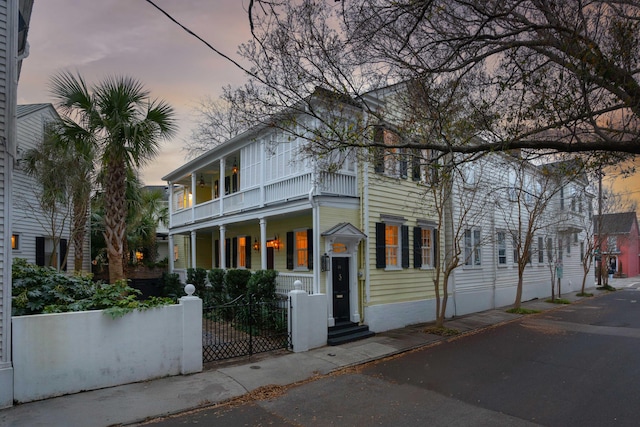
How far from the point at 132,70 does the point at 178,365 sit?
323 inches

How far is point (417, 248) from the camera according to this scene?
1391 centimetres

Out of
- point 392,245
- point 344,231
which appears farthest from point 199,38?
point 392,245

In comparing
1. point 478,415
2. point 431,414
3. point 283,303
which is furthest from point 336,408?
point 283,303

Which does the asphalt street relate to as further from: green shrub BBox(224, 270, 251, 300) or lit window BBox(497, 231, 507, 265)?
lit window BBox(497, 231, 507, 265)

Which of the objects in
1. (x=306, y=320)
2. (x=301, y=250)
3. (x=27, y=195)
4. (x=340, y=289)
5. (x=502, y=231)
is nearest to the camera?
(x=306, y=320)

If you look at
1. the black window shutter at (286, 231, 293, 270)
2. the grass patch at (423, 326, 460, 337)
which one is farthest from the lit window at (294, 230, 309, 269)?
the grass patch at (423, 326, 460, 337)

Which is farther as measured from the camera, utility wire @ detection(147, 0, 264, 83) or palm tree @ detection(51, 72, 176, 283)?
palm tree @ detection(51, 72, 176, 283)

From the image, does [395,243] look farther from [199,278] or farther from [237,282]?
[199,278]

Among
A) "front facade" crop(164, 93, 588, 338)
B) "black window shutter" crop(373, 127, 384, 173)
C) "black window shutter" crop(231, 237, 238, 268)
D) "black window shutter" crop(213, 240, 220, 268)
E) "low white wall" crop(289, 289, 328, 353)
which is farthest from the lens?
"black window shutter" crop(213, 240, 220, 268)

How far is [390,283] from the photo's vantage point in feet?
41.5

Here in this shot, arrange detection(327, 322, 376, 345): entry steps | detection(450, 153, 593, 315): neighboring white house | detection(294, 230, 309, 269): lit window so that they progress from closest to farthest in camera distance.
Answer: detection(327, 322, 376, 345): entry steps
detection(294, 230, 309, 269): lit window
detection(450, 153, 593, 315): neighboring white house

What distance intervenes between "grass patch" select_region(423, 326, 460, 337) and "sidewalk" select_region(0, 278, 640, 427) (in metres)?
1.23

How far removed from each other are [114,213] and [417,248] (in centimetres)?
977

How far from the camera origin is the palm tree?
10672 millimetres
